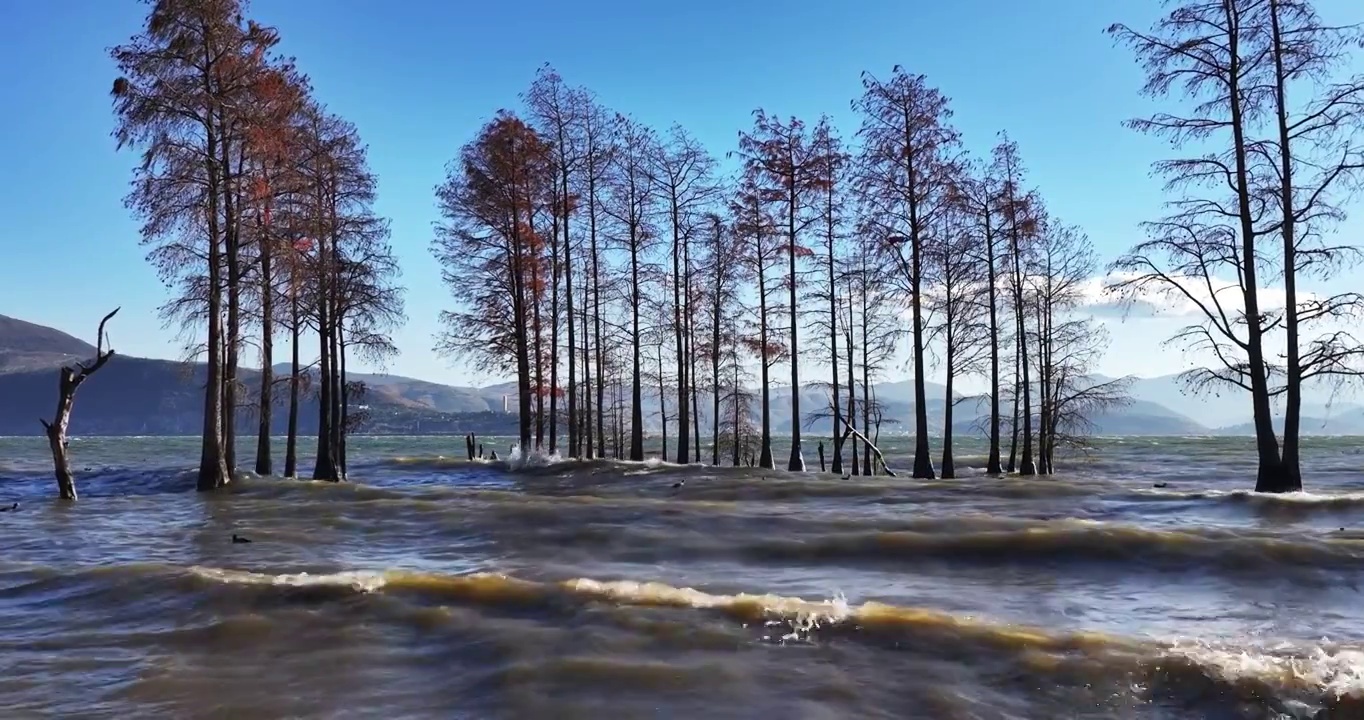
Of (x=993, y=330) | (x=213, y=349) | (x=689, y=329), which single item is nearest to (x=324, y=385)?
(x=213, y=349)

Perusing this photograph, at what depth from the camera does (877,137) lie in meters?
26.2

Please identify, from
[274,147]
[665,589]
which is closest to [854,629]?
[665,589]

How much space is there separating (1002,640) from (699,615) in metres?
2.50

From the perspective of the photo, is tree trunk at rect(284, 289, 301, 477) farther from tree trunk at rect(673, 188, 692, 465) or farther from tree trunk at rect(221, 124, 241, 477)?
tree trunk at rect(673, 188, 692, 465)

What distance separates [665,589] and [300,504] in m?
13.2

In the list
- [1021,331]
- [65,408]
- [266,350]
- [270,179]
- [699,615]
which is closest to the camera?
[699,615]

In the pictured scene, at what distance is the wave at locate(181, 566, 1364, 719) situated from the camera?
5348 mm

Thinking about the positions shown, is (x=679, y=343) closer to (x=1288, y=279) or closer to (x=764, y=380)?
(x=764, y=380)

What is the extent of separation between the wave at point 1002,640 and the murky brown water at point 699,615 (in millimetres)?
27

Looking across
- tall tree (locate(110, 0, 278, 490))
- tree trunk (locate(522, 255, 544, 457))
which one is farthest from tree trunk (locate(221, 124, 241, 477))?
tree trunk (locate(522, 255, 544, 457))

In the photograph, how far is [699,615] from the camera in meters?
7.39

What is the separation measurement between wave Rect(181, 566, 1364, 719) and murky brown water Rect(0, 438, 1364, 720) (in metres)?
0.03

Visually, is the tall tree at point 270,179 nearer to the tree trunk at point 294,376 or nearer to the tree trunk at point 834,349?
the tree trunk at point 294,376

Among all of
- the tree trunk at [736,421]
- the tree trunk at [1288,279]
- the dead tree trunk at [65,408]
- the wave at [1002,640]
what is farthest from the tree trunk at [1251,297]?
the dead tree trunk at [65,408]
